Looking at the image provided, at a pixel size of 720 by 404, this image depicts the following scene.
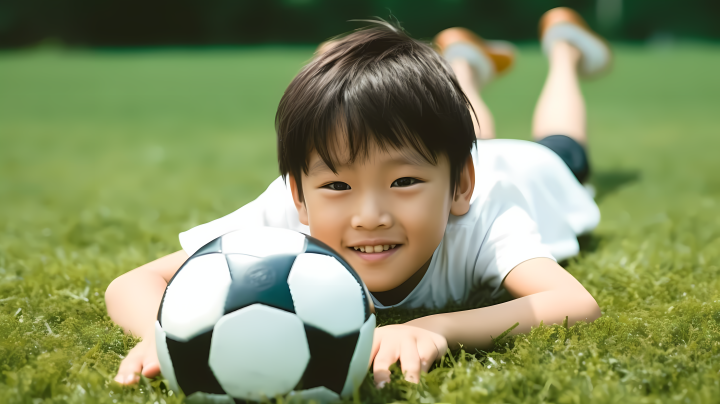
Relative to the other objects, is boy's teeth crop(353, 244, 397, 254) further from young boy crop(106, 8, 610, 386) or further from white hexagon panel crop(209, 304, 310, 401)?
white hexagon panel crop(209, 304, 310, 401)

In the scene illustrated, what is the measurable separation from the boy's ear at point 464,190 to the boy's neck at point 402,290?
16 cm

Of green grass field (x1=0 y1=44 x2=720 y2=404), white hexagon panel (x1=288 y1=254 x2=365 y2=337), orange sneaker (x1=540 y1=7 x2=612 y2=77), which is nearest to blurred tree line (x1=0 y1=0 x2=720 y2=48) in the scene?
green grass field (x1=0 y1=44 x2=720 y2=404)

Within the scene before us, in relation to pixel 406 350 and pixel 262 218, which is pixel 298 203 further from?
pixel 406 350

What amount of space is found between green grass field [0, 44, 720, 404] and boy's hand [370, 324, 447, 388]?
0.12ft

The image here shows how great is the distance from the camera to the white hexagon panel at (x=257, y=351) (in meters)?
1.22

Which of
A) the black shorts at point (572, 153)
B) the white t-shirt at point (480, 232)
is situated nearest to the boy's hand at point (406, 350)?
the white t-shirt at point (480, 232)

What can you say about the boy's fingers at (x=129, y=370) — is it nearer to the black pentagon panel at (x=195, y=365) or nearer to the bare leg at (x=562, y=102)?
the black pentagon panel at (x=195, y=365)

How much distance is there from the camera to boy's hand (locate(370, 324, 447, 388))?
1401 mm

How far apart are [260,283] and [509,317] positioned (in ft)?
2.08

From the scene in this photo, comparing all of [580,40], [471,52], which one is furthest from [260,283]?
[580,40]

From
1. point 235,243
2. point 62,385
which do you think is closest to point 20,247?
point 62,385

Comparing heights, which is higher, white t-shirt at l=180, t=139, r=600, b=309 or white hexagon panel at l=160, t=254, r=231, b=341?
white hexagon panel at l=160, t=254, r=231, b=341

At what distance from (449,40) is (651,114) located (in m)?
4.13

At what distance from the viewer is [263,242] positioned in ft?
4.51
